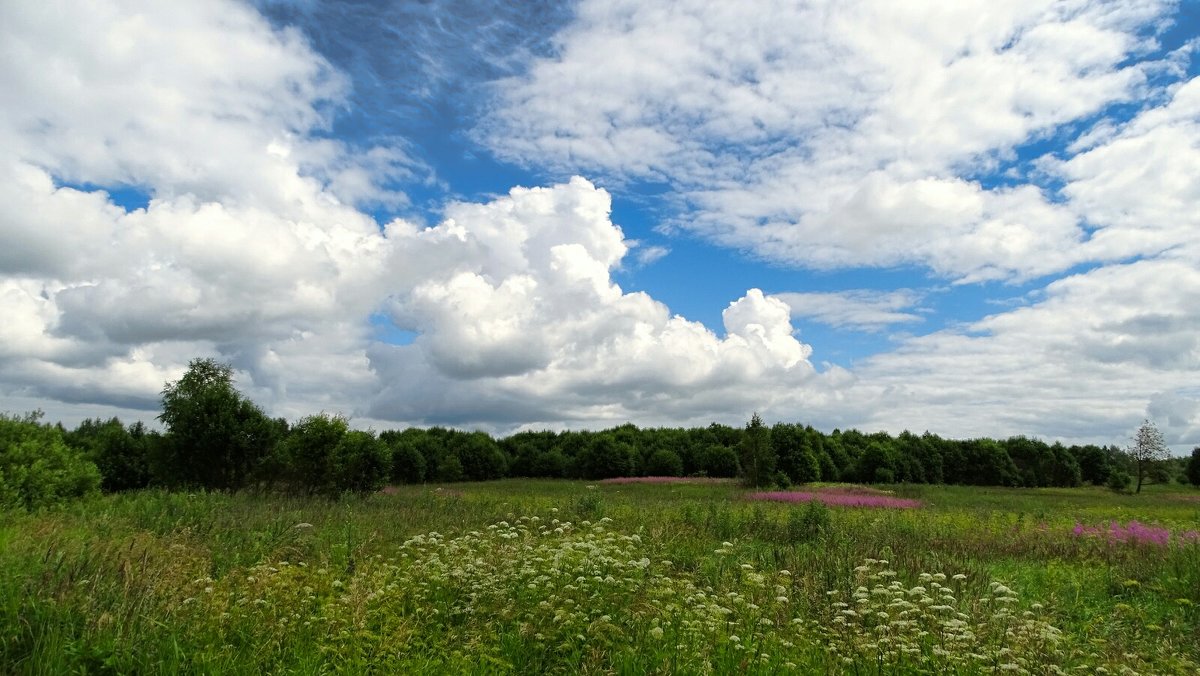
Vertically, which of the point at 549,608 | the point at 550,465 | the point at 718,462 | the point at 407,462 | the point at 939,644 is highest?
the point at 718,462

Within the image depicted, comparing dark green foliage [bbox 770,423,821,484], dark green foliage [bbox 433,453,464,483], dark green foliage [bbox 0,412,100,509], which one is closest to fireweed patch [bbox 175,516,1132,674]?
dark green foliage [bbox 0,412,100,509]

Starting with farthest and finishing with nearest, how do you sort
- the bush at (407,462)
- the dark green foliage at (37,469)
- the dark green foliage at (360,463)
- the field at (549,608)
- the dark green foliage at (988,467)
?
the dark green foliage at (988,467) < the bush at (407,462) < the dark green foliage at (360,463) < the dark green foliage at (37,469) < the field at (549,608)

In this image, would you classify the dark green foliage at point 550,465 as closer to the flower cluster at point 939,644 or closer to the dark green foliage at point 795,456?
the dark green foliage at point 795,456

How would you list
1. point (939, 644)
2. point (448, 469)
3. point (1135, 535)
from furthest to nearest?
point (448, 469) → point (1135, 535) → point (939, 644)

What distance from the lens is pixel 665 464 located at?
188ft

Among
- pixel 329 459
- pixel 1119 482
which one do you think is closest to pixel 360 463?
pixel 329 459

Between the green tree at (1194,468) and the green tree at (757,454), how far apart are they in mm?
58209

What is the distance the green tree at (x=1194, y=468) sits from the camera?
214 feet

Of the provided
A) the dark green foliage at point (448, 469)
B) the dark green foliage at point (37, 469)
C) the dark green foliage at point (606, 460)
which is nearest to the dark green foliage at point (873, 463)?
the dark green foliage at point (606, 460)

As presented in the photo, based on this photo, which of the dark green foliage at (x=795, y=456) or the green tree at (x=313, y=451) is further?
the dark green foliage at (x=795, y=456)

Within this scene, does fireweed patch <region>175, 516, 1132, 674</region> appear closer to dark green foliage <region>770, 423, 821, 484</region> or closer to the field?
the field

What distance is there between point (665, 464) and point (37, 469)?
48.3 metres

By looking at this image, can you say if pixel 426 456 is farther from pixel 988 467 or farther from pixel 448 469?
pixel 988 467

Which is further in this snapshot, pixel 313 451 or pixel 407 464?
pixel 407 464
